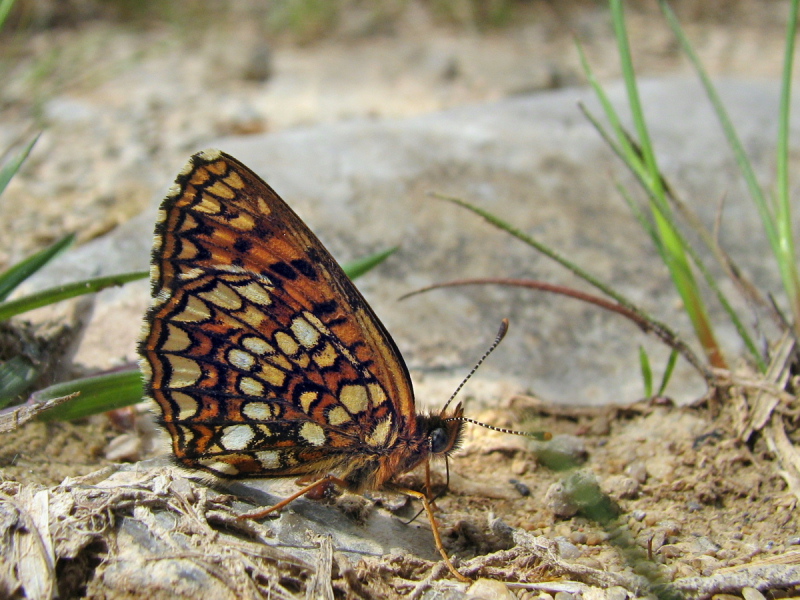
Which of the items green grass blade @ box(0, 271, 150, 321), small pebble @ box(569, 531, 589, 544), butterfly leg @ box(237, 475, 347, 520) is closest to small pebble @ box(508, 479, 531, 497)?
small pebble @ box(569, 531, 589, 544)

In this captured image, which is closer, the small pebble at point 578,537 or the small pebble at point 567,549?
the small pebble at point 567,549

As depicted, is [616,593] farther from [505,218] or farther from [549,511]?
[505,218]

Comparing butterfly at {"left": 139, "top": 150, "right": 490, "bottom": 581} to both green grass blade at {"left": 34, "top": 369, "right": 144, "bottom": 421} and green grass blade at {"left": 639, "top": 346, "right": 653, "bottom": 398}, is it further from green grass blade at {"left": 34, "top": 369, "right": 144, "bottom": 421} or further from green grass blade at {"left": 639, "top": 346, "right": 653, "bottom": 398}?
green grass blade at {"left": 639, "top": 346, "right": 653, "bottom": 398}

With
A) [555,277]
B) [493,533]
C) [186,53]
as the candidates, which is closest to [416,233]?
[555,277]

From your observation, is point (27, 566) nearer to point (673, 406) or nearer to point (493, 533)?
point (493, 533)

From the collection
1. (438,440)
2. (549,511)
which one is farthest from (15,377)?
(549,511)

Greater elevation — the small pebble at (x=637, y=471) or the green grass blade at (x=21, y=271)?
the green grass blade at (x=21, y=271)

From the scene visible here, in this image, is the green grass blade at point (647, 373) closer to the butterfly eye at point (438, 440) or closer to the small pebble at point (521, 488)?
the small pebble at point (521, 488)

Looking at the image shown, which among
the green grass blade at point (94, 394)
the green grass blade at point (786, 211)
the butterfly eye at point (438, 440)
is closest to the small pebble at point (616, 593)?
the butterfly eye at point (438, 440)
